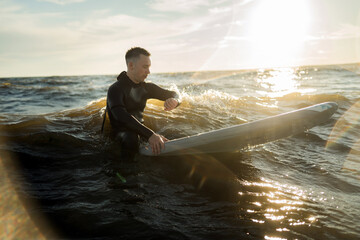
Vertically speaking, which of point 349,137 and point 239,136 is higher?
point 239,136

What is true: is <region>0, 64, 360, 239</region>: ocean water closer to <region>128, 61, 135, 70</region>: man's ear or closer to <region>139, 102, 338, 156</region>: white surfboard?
<region>139, 102, 338, 156</region>: white surfboard

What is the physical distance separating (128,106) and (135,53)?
990mm

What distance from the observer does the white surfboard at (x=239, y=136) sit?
4.36 m

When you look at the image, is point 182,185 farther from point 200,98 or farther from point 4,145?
point 200,98

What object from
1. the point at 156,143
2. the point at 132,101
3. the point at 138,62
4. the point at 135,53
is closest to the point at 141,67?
the point at 138,62

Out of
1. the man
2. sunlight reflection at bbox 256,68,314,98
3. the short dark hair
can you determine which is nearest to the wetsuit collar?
the man

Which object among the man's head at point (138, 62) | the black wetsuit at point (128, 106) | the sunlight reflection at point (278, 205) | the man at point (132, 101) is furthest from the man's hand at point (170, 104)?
the sunlight reflection at point (278, 205)

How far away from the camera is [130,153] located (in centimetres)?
458

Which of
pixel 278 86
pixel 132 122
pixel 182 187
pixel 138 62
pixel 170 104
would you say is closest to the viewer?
pixel 182 187

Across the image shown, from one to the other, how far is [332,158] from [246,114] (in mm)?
4209

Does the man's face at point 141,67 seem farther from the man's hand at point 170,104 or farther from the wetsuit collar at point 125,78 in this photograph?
the man's hand at point 170,104

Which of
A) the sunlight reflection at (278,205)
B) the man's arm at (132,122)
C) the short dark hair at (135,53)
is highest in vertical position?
the short dark hair at (135,53)

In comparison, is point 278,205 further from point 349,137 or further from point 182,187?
point 349,137

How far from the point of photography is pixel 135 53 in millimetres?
4523
